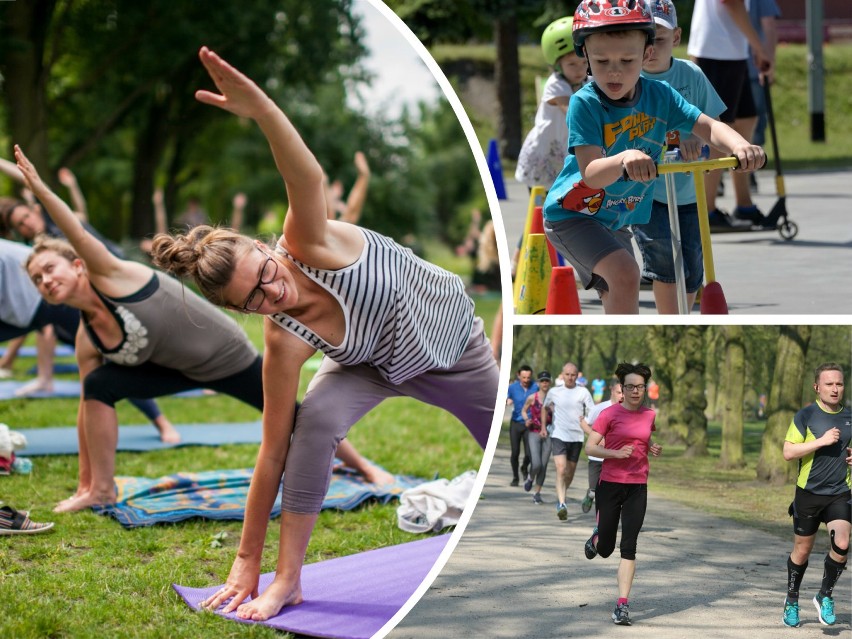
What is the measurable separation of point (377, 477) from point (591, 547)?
200cm

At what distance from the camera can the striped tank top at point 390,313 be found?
12.5ft

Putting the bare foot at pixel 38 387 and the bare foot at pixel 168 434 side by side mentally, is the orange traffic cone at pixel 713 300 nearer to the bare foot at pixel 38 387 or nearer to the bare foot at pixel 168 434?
the bare foot at pixel 168 434

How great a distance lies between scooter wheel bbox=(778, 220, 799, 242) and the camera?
20.2 ft

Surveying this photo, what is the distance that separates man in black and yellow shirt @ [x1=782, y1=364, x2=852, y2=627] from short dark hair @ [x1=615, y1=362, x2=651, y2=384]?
0.57m

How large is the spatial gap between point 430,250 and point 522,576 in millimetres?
29522

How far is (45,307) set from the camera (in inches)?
274

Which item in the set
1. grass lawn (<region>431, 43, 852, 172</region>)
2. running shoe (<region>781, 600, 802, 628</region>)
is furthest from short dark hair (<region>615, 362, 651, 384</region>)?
grass lawn (<region>431, 43, 852, 172</region>)

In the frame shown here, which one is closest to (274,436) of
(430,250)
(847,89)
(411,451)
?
(411,451)

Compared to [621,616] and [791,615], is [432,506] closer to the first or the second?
[621,616]

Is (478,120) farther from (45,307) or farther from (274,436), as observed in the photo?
(274,436)

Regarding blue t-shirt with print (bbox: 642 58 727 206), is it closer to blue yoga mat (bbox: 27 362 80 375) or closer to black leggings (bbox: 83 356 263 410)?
black leggings (bbox: 83 356 263 410)

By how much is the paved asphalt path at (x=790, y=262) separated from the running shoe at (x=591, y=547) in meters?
0.96

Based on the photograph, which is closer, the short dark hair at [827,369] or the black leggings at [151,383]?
the short dark hair at [827,369]

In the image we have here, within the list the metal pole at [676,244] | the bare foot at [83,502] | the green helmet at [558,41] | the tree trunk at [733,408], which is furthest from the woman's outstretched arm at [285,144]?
the bare foot at [83,502]
